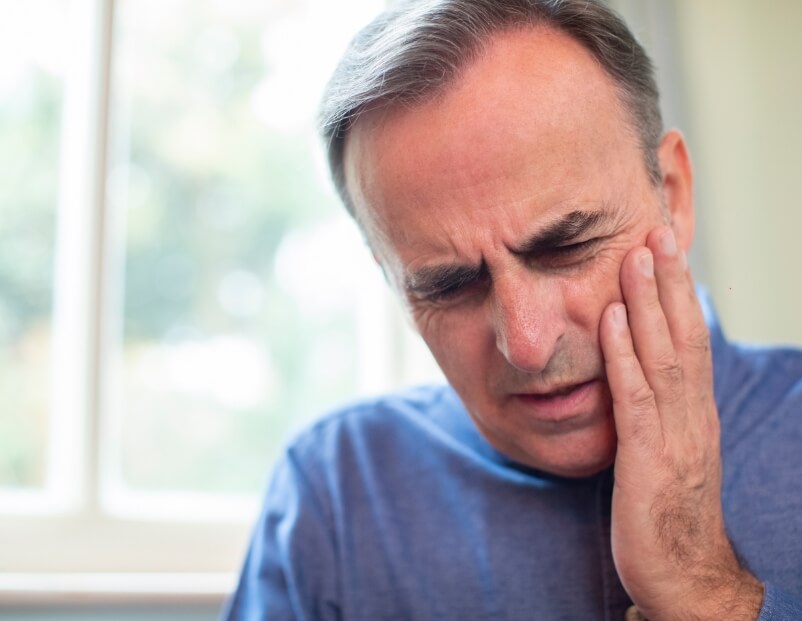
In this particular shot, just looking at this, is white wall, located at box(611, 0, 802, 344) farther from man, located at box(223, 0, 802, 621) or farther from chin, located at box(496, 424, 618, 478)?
chin, located at box(496, 424, 618, 478)

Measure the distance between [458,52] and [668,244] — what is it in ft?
1.23

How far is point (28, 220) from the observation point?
2.09 m

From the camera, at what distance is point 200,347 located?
2164mm

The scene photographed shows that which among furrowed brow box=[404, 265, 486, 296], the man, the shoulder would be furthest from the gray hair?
the shoulder

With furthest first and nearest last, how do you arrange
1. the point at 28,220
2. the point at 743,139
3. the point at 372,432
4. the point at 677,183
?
the point at 28,220 → the point at 743,139 → the point at 372,432 → the point at 677,183

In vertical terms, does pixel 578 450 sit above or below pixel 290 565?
above

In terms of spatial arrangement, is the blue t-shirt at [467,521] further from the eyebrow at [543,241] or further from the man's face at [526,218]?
the eyebrow at [543,241]

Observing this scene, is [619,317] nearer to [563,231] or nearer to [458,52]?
[563,231]

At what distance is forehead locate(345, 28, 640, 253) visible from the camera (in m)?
1.04

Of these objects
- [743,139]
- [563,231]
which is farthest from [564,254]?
[743,139]

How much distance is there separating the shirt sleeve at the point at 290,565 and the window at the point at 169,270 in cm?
60

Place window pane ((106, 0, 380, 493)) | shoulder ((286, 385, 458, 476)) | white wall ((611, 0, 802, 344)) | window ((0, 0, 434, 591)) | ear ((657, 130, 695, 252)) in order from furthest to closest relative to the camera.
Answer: window pane ((106, 0, 380, 493)), window ((0, 0, 434, 591)), white wall ((611, 0, 802, 344)), shoulder ((286, 385, 458, 476)), ear ((657, 130, 695, 252))

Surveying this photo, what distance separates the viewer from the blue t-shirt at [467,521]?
1.19 metres

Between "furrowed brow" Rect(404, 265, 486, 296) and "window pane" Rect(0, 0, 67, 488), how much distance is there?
1289 millimetres
